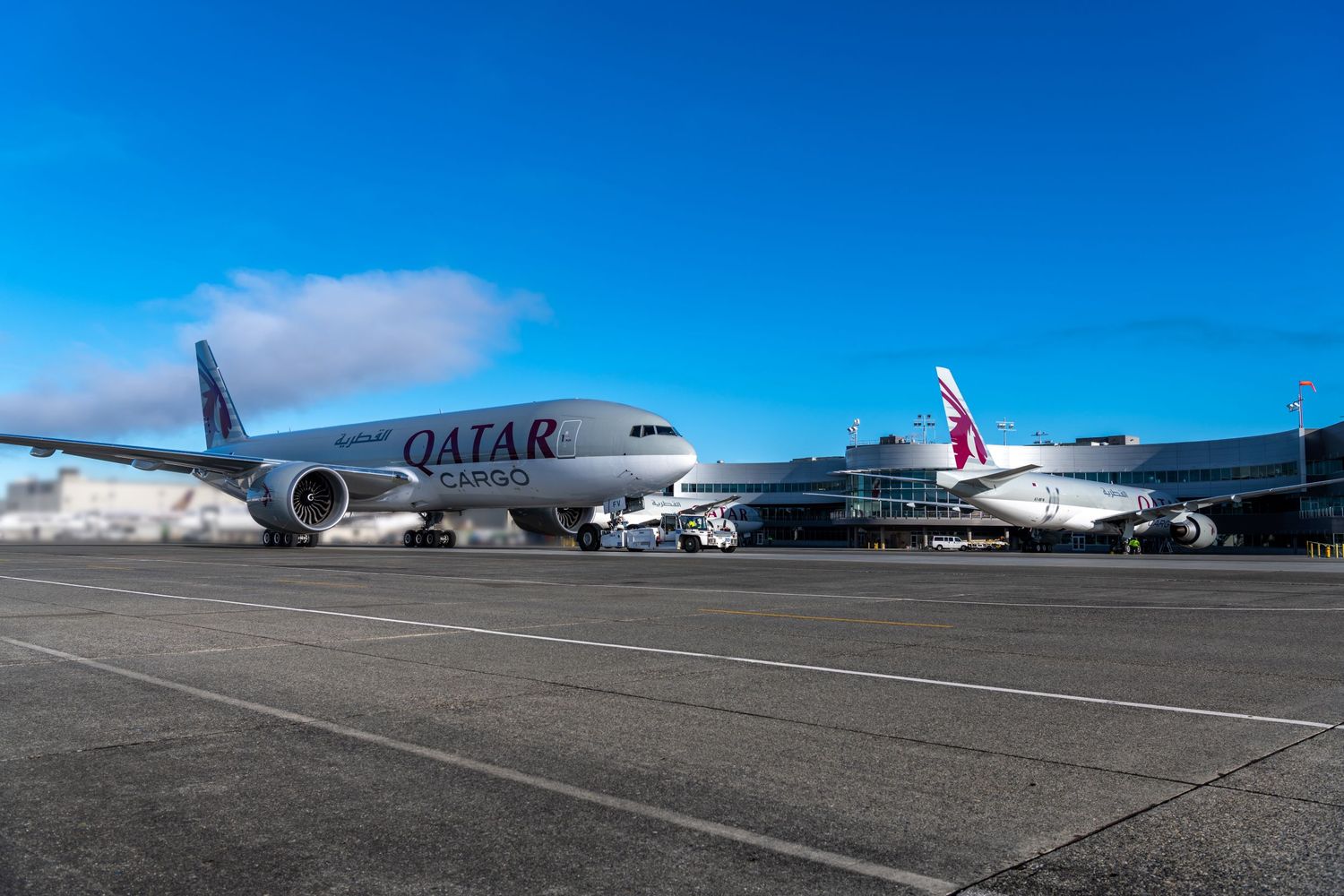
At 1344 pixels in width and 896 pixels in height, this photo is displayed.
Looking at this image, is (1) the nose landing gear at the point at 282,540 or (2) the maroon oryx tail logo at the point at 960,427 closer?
(1) the nose landing gear at the point at 282,540

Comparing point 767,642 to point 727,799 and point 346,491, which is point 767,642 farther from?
point 346,491

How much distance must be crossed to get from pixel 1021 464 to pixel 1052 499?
45.6 m

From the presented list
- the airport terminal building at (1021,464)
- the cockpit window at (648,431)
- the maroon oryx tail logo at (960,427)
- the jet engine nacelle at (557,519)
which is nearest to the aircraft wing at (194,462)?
the jet engine nacelle at (557,519)

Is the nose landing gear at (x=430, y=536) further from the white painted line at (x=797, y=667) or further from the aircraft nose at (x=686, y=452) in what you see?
the white painted line at (x=797, y=667)

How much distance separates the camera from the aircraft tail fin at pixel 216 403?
51.8 m

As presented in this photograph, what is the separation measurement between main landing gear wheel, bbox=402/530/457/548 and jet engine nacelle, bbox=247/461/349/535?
6451 mm

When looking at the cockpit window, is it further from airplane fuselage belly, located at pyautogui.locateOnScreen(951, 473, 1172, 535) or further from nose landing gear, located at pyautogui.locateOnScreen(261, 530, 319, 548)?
airplane fuselage belly, located at pyautogui.locateOnScreen(951, 473, 1172, 535)

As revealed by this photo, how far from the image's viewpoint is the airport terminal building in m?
77.5

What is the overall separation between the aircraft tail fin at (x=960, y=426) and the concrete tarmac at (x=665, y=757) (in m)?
41.9

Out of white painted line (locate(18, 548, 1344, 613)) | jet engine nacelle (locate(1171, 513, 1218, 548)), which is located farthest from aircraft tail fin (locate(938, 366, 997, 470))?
white painted line (locate(18, 548, 1344, 613))

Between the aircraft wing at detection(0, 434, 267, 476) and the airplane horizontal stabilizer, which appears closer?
the aircraft wing at detection(0, 434, 267, 476)

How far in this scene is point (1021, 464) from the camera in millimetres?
99562

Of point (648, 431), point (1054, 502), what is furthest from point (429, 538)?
point (1054, 502)

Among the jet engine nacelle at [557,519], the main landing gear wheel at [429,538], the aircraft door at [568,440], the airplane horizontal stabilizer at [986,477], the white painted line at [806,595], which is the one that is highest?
the aircraft door at [568,440]
